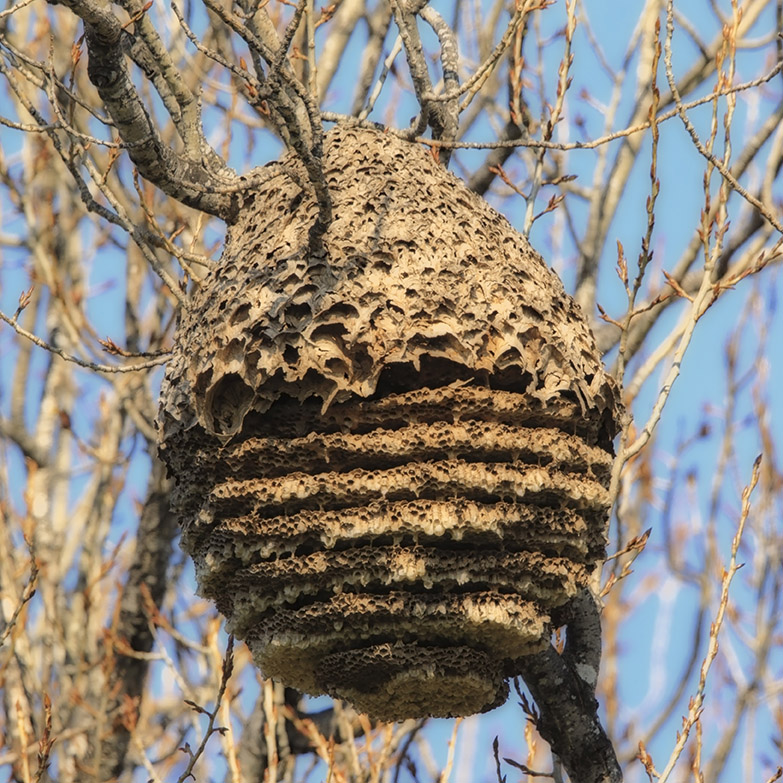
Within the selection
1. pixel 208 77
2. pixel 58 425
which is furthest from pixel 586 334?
pixel 58 425

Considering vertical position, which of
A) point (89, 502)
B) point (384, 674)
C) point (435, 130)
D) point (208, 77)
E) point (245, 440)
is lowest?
point (384, 674)

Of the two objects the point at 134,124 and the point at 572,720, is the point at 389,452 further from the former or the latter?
the point at 134,124

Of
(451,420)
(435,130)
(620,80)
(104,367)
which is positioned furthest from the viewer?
(620,80)

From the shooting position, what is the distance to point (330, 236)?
103 inches

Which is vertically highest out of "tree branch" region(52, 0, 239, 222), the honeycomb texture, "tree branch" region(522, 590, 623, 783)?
"tree branch" region(52, 0, 239, 222)

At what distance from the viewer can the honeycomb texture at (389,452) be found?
238 cm

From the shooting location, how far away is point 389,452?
7.79 feet

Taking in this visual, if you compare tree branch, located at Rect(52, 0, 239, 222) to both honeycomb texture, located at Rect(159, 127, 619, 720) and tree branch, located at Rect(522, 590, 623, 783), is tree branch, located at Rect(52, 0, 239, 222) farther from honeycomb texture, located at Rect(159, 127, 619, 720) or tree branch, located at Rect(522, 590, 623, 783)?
tree branch, located at Rect(522, 590, 623, 783)

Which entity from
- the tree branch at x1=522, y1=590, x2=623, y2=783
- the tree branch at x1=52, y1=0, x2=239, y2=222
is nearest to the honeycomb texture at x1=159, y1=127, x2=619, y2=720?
the tree branch at x1=522, y1=590, x2=623, y2=783

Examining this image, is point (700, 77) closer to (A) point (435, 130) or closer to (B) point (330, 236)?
(A) point (435, 130)

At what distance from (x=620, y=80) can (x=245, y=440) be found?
9.29 feet

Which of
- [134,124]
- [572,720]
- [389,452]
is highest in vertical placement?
[134,124]

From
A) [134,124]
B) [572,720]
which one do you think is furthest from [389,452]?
[134,124]

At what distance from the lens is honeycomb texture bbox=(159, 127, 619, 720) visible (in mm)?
2383
